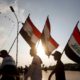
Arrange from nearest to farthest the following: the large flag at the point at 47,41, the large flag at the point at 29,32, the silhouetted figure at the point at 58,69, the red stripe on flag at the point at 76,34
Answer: the silhouetted figure at the point at 58,69 < the red stripe on flag at the point at 76,34 < the large flag at the point at 47,41 < the large flag at the point at 29,32

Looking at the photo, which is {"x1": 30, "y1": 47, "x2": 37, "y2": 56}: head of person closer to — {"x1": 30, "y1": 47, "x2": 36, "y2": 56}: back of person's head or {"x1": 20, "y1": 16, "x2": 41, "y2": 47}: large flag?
{"x1": 30, "y1": 47, "x2": 36, "y2": 56}: back of person's head

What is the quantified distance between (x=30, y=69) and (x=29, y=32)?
8.75m

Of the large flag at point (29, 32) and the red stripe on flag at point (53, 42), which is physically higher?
the large flag at point (29, 32)

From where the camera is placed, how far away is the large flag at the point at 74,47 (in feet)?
35.4

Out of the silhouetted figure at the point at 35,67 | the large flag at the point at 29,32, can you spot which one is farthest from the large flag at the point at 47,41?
the silhouetted figure at the point at 35,67

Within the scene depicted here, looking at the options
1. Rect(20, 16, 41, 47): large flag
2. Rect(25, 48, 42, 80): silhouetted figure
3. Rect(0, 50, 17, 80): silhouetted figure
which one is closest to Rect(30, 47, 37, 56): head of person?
Rect(25, 48, 42, 80): silhouetted figure

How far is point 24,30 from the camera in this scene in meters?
16.6

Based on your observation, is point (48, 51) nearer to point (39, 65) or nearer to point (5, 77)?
point (39, 65)

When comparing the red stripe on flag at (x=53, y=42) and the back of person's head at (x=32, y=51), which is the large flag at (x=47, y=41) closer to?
the red stripe on flag at (x=53, y=42)

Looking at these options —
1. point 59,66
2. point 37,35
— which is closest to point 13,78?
point 59,66

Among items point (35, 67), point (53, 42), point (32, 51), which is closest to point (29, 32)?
point (53, 42)

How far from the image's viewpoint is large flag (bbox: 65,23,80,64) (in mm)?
10777

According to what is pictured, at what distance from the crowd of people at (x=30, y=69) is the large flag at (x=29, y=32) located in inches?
269

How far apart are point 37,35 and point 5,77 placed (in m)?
10.2
